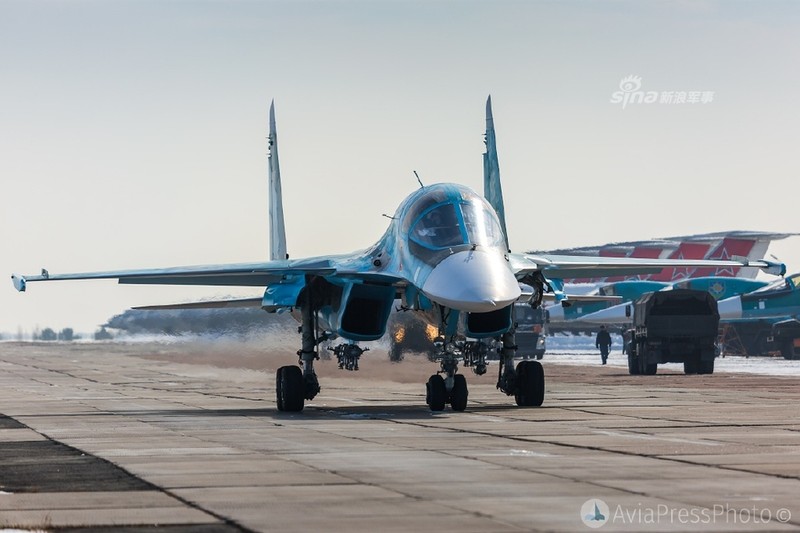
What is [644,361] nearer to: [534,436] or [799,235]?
[534,436]

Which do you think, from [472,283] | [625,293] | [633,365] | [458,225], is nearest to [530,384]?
[458,225]

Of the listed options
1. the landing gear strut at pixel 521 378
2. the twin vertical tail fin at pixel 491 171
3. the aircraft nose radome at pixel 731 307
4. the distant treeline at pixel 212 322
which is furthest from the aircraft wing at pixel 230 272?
the aircraft nose radome at pixel 731 307

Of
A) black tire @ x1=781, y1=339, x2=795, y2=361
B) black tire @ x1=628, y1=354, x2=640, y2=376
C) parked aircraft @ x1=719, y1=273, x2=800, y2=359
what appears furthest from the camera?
parked aircraft @ x1=719, y1=273, x2=800, y2=359

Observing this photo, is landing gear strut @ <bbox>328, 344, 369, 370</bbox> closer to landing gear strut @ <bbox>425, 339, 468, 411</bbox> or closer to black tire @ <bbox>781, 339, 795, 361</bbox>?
landing gear strut @ <bbox>425, 339, 468, 411</bbox>

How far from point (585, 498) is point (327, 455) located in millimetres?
4303

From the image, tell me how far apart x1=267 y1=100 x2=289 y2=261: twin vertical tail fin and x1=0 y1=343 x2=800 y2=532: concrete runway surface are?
6660 millimetres

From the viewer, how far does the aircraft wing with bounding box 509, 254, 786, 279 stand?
2181 cm

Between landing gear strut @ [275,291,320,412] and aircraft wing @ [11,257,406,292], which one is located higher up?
aircraft wing @ [11,257,406,292]

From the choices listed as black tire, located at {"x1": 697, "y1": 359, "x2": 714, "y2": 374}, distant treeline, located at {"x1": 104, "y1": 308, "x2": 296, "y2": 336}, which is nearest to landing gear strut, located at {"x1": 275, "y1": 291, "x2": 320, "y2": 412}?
distant treeline, located at {"x1": 104, "y1": 308, "x2": 296, "y2": 336}

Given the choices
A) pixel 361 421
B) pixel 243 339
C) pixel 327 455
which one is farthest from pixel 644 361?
pixel 327 455

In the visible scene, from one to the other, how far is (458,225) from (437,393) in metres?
3.16

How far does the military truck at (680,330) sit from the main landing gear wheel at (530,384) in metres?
19.1

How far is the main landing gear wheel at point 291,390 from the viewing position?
21.6 meters

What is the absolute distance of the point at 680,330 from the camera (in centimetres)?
4038
